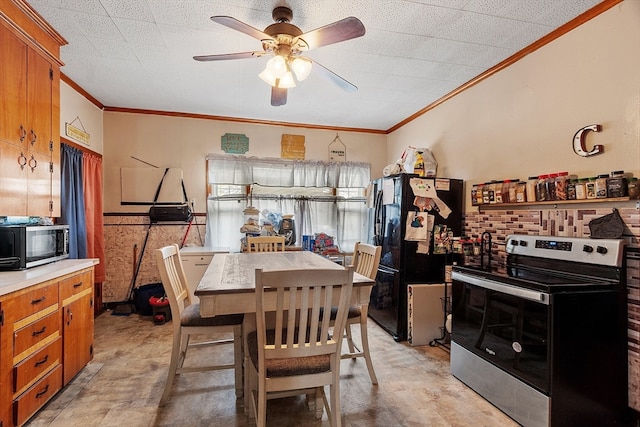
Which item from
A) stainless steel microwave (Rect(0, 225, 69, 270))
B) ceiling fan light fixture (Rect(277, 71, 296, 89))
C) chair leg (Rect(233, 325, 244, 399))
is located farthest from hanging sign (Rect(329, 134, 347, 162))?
stainless steel microwave (Rect(0, 225, 69, 270))

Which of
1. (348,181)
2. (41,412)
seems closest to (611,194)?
(348,181)

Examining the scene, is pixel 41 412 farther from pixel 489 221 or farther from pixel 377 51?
pixel 489 221

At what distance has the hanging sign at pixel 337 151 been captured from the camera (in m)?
4.88

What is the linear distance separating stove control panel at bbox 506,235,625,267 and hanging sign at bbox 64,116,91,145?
4259 millimetres

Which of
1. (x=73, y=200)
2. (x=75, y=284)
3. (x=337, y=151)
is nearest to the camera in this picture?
(x=75, y=284)

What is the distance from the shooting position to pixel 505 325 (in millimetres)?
2107

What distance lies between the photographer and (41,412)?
2051mm

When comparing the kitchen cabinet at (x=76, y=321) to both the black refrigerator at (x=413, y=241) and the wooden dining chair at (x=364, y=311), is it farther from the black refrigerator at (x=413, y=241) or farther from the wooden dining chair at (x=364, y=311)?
the black refrigerator at (x=413, y=241)

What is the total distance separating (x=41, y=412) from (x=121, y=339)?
1196 mm

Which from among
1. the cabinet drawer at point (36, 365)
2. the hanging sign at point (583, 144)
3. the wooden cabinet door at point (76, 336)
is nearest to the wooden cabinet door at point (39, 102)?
the wooden cabinet door at point (76, 336)

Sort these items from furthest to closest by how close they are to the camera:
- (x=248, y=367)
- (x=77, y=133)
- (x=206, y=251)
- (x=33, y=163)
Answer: (x=206, y=251)
(x=77, y=133)
(x=33, y=163)
(x=248, y=367)

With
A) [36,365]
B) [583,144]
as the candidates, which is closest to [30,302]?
[36,365]

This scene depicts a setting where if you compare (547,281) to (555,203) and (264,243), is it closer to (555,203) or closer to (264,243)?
(555,203)

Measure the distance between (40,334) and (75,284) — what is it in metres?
0.46
